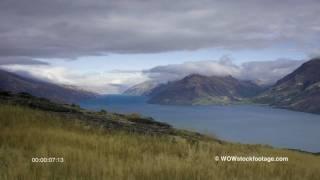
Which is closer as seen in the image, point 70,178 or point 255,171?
point 70,178

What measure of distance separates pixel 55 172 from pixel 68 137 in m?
4.92

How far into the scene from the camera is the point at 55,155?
902 cm

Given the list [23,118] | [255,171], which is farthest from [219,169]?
[23,118]

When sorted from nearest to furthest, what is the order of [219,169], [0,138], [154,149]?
[219,169] → [0,138] → [154,149]

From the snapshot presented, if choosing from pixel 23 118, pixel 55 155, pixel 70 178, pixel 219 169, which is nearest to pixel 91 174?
pixel 70 178

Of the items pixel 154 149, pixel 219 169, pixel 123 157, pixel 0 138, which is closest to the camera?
pixel 219 169

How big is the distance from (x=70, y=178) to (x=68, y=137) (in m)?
5.41

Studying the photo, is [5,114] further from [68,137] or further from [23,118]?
[68,137]

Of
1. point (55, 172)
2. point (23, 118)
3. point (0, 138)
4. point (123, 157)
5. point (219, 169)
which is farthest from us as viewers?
point (23, 118)

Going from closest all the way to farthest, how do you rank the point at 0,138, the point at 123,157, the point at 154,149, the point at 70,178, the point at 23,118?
the point at 70,178, the point at 123,157, the point at 0,138, the point at 154,149, the point at 23,118

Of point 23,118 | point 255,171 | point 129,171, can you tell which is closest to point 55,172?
point 129,171

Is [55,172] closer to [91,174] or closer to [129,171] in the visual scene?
[91,174]

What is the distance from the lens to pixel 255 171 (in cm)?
919

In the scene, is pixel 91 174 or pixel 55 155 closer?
pixel 91 174
